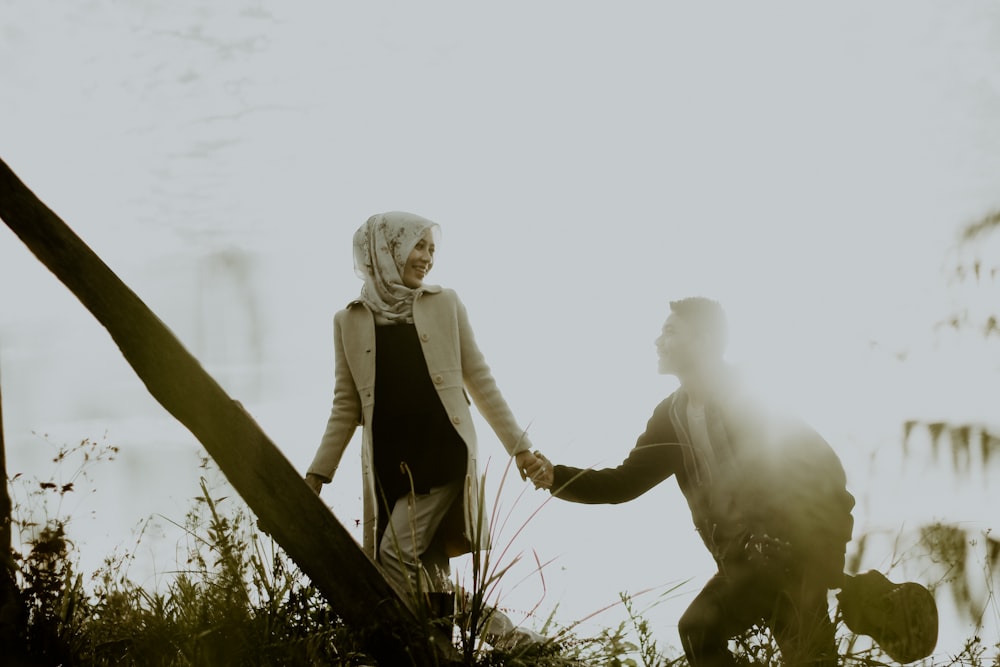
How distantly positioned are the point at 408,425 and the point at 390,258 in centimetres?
75

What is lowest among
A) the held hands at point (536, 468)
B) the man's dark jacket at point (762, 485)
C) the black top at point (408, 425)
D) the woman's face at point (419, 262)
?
the man's dark jacket at point (762, 485)

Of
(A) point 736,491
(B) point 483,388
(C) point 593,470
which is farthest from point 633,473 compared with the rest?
(B) point 483,388

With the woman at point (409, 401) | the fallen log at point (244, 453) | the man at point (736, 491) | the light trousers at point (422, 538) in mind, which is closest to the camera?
the fallen log at point (244, 453)

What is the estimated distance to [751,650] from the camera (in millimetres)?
3203

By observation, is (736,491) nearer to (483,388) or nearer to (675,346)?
(675,346)

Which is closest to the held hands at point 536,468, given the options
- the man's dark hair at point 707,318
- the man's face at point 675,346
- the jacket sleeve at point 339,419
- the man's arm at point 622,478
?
the man's arm at point 622,478

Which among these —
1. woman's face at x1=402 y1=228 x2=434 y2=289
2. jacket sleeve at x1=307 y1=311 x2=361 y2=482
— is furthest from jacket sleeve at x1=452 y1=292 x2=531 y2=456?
jacket sleeve at x1=307 y1=311 x2=361 y2=482

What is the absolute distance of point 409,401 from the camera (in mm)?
3879

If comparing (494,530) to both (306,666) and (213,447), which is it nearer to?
(306,666)

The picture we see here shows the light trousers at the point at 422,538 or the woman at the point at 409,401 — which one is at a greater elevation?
the woman at the point at 409,401

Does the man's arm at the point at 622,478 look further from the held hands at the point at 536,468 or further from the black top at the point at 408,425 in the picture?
the black top at the point at 408,425

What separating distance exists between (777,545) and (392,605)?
54.9 inches

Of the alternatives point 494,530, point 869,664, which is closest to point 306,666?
point 494,530

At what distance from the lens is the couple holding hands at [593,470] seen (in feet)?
10.7
